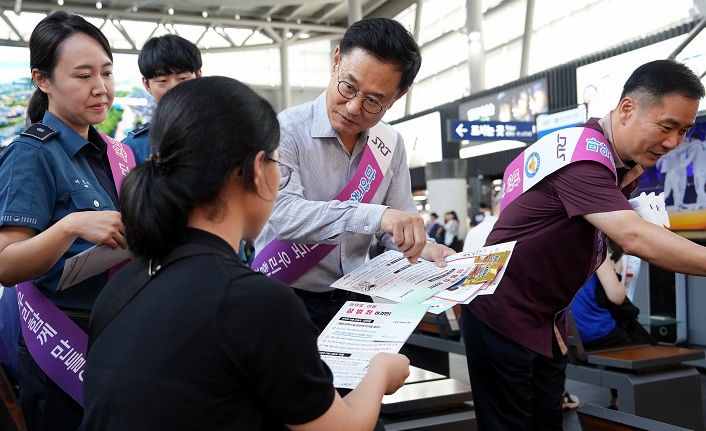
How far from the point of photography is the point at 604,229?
75.6 inches

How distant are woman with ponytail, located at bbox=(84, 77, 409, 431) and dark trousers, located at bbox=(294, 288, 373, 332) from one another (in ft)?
2.78

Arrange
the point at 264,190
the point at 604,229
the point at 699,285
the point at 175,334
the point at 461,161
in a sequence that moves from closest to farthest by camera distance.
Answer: the point at 175,334 < the point at 264,190 < the point at 604,229 < the point at 699,285 < the point at 461,161

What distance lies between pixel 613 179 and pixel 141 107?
21.2 m

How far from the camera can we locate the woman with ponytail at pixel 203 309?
0.98 m

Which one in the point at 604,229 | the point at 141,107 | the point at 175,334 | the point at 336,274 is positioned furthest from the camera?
the point at 141,107

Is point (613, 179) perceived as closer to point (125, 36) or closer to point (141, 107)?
point (141, 107)

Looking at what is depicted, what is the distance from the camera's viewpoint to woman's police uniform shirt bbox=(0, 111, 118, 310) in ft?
5.19

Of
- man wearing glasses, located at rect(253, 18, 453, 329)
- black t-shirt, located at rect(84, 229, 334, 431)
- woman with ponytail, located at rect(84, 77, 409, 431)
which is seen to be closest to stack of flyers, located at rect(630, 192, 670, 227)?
man wearing glasses, located at rect(253, 18, 453, 329)

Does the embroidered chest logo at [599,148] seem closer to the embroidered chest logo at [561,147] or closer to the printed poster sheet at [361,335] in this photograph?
the embroidered chest logo at [561,147]

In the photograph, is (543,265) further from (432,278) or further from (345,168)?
(345,168)

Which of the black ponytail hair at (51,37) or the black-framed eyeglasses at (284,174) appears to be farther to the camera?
the black-framed eyeglasses at (284,174)

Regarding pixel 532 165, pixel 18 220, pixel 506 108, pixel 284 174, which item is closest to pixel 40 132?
pixel 18 220

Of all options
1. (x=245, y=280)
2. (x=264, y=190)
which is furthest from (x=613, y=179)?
(x=245, y=280)

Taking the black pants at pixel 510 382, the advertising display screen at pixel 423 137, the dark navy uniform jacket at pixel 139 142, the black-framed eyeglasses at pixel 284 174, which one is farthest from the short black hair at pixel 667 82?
the advertising display screen at pixel 423 137
